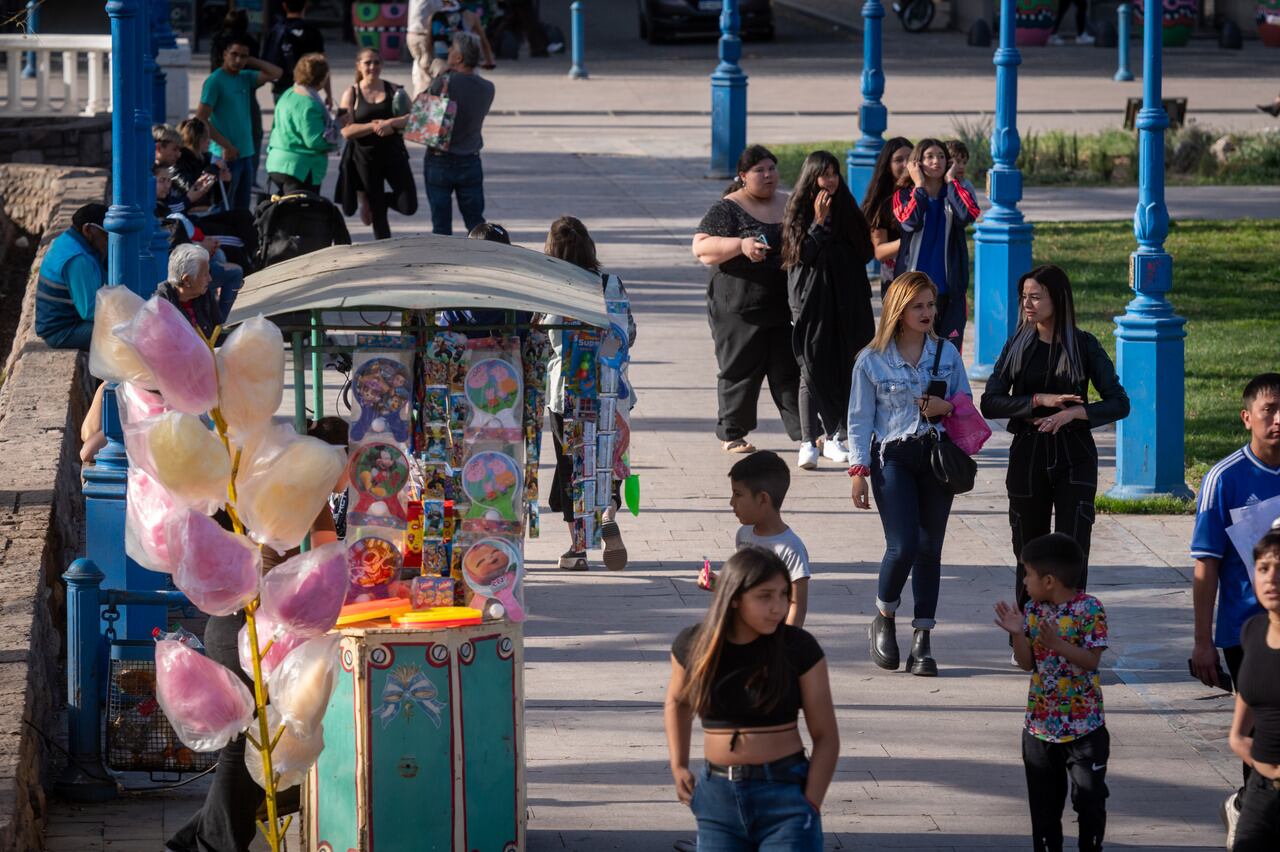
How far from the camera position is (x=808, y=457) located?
12.2 metres

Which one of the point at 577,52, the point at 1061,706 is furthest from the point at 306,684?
the point at 577,52

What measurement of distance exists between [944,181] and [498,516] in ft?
20.6

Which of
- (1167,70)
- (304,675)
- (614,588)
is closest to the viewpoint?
(304,675)

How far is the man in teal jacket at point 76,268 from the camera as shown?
12.2m

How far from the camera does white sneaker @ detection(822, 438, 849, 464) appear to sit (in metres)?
12.3

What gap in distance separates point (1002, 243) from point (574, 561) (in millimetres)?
5673

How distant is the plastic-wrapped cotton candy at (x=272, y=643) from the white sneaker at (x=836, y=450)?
21.6 ft

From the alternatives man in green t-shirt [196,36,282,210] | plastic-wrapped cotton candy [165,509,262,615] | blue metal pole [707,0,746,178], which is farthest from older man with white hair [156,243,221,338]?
blue metal pole [707,0,746,178]

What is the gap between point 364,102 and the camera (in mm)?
16984

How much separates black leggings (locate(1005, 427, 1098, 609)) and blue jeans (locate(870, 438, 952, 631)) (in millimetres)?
346

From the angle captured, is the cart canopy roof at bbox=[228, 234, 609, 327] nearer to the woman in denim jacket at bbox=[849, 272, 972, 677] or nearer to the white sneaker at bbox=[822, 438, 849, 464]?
the woman in denim jacket at bbox=[849, 272, 972, 677]

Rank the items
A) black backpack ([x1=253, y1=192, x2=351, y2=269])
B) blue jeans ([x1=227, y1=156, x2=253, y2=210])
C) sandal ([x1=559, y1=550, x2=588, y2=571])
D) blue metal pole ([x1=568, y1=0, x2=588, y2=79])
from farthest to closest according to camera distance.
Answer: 1. blue metal pole ([x1=568, y1=0, x2=588, y2=79])
2. blue jeans ([x1=227, y1=156, x2=253, y2=210])
3. black backpack ([x1=253, y1=192, x2=351, y2=269])
4. sandal ([x1=559, y1=550, x2=588, y2=571])

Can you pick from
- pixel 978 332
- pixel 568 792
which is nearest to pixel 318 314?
pixel 568 792

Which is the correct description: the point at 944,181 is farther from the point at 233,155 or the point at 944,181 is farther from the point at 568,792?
the point at 233,155
